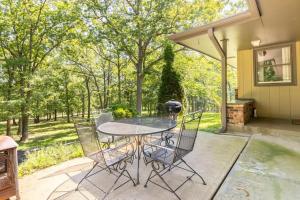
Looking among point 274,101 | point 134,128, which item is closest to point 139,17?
point 274,101

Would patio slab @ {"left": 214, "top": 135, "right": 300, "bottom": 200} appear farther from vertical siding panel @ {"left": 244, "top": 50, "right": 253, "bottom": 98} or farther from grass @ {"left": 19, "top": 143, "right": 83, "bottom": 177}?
grass @ {"left": 19, "top": 143, "right": 83, "bottom": 177}

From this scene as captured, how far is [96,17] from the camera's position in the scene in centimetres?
1037

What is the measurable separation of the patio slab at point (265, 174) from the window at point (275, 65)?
2.04 metres

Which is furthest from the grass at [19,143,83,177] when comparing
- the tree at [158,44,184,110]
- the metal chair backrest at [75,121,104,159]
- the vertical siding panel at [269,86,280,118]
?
the vertical siding panel at [269,86,280,118]

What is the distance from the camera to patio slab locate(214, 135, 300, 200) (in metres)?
2.18

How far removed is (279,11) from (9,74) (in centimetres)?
1173

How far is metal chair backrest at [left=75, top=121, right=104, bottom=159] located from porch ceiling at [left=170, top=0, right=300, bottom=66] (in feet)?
9.68

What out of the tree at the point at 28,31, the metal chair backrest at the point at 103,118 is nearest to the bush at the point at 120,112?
the metal chair backrest at the point at 103,118

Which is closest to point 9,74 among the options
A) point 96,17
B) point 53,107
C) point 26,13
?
point 26,13

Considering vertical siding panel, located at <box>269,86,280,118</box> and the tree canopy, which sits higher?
the tree canopy

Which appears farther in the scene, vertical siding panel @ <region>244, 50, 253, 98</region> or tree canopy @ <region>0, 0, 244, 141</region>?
tree canopy @ <region>0, 0, 244, 141</region>

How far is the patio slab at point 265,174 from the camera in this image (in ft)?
7.16

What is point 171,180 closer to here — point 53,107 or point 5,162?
point 5,162

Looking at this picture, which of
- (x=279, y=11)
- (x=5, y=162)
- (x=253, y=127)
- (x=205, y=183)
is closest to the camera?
(x=5, y=162)
